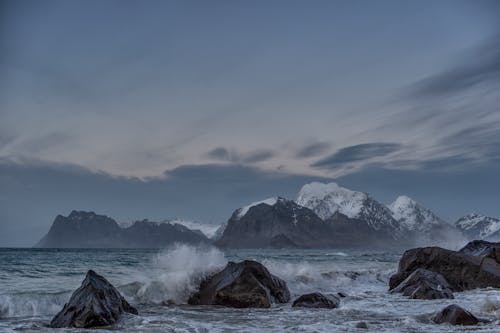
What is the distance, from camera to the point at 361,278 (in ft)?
106

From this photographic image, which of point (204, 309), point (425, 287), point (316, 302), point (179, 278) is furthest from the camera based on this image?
point (179, 278)

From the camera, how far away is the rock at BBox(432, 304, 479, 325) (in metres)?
14.3

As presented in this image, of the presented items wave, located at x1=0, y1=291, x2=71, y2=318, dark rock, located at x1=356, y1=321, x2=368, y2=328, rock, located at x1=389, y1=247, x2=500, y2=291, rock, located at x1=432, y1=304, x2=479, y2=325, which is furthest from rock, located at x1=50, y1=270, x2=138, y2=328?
rock, located at x1=389, y1=247, x2=500, y2=291


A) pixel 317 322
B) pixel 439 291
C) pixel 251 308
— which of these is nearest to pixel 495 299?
pixel 439 291

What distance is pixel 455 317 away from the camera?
47.4 ft

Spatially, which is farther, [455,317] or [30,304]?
[30,304]

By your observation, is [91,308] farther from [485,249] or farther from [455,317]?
[485,249]

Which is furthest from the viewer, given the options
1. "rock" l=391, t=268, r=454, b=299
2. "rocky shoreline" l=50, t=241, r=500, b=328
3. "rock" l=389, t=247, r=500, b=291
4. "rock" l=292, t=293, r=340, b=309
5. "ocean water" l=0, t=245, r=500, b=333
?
"rock" l=389, t=247, r=500, b=291

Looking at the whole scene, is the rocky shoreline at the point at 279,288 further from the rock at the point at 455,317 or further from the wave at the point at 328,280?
the wave at the point at 328,280

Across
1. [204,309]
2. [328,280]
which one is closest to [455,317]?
[204,309]

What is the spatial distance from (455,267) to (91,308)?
1976 centimetres

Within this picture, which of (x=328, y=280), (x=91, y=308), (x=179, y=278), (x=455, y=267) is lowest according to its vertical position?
(x=328, y=280)

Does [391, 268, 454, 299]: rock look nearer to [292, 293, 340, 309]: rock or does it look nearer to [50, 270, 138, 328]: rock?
[292, 293, 340, 309]: rock

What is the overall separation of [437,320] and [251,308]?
714 cm
